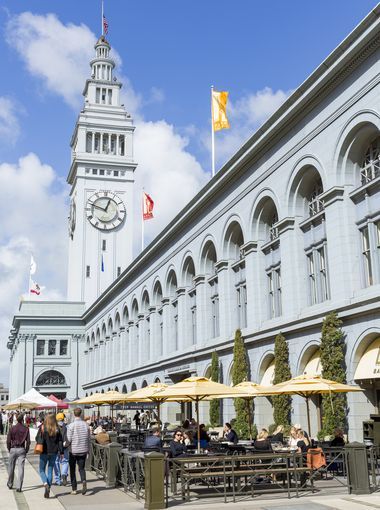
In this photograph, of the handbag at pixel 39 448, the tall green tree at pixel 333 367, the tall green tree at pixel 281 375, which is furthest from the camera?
the tall green tree at pixel 281 375

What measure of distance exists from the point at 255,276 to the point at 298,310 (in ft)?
16.0

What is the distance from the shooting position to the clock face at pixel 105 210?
93631 millimetres

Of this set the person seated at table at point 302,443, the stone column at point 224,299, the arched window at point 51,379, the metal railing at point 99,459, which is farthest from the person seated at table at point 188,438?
the arched window at point 51,379

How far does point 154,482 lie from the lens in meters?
14.1

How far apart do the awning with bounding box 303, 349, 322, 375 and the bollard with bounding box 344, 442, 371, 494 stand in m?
10.6

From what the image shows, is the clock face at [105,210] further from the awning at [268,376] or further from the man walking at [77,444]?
the man walking at [77,444]

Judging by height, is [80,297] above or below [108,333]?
above

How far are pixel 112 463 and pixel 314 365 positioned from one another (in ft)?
37.5

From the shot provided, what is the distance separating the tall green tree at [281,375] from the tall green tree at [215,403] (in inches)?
306

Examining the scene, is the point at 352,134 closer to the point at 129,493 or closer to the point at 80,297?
the point at 129,493

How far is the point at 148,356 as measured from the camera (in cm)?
5575

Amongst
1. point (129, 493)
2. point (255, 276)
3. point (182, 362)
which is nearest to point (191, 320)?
point (182, 362)

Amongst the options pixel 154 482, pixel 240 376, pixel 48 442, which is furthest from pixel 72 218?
pixel 154 482

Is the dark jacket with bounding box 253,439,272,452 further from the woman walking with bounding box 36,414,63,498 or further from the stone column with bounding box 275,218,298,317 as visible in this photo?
the stone column with bounding box 275,218,298,317
